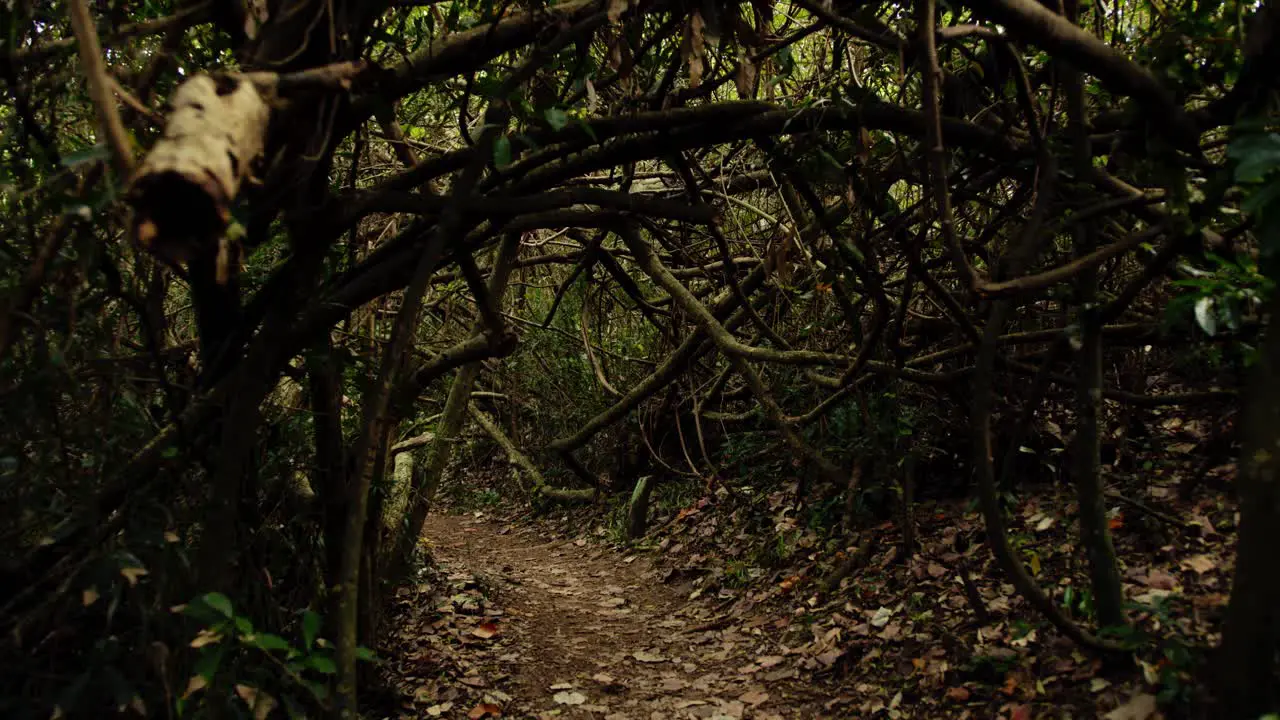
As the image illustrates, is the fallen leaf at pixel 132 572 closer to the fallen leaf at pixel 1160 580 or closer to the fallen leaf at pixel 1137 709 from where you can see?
the fallen leaf at pixel 1137 709

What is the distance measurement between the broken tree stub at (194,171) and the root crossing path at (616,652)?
10.2 ft

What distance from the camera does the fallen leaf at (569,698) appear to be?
410 centimetres

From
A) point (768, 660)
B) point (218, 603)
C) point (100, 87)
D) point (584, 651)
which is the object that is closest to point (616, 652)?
point (584, 651)

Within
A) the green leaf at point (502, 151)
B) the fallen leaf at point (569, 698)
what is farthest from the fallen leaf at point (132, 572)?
the fallen leaf at point (569, 698)

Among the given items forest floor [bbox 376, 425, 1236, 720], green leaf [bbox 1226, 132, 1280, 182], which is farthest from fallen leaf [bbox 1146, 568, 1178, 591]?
green leaf [bbox 1226, 132, 1280, 182]

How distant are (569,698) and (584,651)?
68cm

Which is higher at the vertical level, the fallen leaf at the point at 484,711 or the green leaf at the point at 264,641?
the green leaf at the point at 264,641

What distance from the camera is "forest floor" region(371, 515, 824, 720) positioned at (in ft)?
13.1

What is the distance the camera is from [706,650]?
4660 mm

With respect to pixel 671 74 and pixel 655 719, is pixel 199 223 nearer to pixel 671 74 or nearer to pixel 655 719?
pixel 671 74

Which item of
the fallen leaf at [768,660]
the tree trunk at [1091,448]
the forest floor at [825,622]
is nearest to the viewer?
the tree trunk at [1091,448]

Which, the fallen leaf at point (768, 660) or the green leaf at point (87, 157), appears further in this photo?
the fallen leaf at point (768, 660)

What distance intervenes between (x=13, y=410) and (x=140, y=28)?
3.40ft

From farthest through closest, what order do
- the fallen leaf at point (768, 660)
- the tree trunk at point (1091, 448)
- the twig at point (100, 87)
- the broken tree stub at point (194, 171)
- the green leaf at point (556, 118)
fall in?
the fallen leaf at point (768, 660) → the tree trunk at point (1091, 448) → the green leaf at point (556, 118) → the twig at point (100, 87) → the broken tree stub at point (194, 171)
